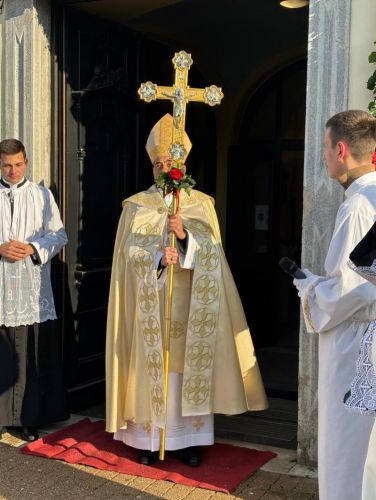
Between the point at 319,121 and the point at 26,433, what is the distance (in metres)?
2.82

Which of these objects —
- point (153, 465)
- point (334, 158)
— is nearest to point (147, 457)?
point (153, 465)

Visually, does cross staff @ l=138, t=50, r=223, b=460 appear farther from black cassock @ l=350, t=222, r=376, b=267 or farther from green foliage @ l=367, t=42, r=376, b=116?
black cassock @ l=350, t=222, r=376, b=267

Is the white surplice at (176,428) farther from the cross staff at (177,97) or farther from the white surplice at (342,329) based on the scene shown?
the white surplice at (342,329)

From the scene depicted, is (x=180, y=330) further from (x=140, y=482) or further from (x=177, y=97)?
(x=177, y=97)

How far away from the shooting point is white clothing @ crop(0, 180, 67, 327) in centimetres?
505

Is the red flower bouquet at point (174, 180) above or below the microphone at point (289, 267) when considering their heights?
above

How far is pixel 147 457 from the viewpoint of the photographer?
15.6ft

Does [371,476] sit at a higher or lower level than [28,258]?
lower

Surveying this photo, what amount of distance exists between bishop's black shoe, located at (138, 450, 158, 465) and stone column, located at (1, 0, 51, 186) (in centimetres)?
203

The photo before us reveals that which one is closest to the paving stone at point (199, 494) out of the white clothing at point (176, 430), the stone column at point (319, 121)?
the white clothing at point (176, 430)

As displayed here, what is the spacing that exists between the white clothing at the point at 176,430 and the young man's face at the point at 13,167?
1657 mm

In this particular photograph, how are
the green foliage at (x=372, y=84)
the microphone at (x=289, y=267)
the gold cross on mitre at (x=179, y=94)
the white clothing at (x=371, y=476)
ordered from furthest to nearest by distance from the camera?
the gold cross on mitre at (x=179, y=94) < the green foliage at (x=372, y=84) < the microphone at (x=289, y=267) < the white clothing at (x=371, y=476)

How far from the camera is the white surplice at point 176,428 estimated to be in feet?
15.5

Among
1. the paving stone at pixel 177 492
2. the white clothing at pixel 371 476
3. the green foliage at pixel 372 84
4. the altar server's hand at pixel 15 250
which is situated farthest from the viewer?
the altar server's hand at pixel 15 250
